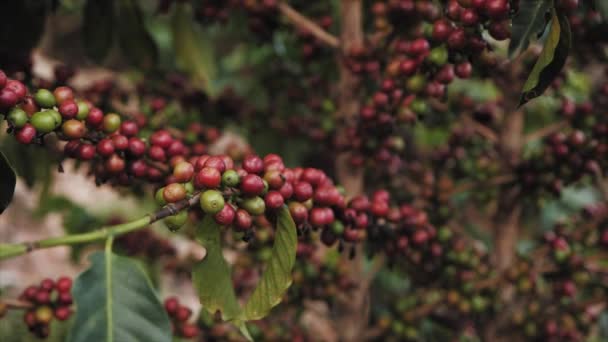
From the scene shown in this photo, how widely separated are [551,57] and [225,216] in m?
0.44

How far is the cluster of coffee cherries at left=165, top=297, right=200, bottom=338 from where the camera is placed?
121 cm

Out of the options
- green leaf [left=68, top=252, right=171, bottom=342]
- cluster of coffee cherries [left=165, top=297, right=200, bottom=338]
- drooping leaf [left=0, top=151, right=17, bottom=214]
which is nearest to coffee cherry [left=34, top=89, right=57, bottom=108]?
drooping leaf [left=0, top=151, right=17, bottom=214]

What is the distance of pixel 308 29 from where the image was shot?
1603 millimetres

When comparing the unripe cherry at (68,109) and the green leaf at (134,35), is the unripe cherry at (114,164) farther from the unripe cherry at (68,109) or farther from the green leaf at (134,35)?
the green leaf at (134,35)

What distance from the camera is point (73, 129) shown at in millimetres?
870

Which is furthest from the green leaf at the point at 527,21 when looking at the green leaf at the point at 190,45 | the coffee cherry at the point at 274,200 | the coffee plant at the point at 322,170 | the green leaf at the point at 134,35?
the green leaf at the point at 190,45

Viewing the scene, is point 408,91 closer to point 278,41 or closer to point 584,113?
point 584,113

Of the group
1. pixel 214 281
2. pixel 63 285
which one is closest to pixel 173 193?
pixel 214 281

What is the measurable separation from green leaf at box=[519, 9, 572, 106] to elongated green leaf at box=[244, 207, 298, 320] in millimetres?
336

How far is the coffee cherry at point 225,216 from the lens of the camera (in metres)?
0.80

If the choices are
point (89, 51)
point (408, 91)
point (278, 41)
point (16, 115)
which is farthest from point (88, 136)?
point (278, 41)

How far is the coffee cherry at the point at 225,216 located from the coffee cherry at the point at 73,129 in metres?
0.23

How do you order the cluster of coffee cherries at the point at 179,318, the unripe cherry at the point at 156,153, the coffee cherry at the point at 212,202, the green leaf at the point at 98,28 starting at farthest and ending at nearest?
the green leaf at the point at 98,28
the cluster of coffee cherries at the point at 179,318
the unripe cherry at the point at 156,153
the coffee cherry at the point at 212,202

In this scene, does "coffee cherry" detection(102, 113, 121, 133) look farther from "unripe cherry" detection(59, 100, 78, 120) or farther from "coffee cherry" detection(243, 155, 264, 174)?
"coffee cherry" detection(243, 155, 264, 174)
